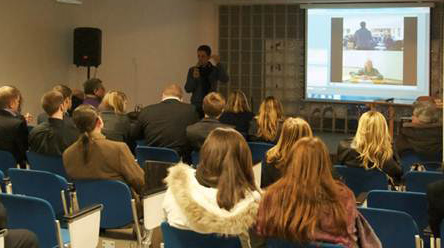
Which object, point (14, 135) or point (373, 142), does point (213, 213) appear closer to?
point (373, 142)

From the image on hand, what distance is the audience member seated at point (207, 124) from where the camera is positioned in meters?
5.33

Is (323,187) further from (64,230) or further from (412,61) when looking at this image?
(412,61)

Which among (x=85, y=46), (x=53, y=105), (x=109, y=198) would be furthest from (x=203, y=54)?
(x=109, y=198)

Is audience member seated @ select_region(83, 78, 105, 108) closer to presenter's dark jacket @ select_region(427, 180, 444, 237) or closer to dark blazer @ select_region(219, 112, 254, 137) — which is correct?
dark blazer @ select_region(219, 112, 254, 137)

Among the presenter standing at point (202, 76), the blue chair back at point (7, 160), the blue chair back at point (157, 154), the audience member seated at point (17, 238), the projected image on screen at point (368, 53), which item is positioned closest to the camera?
the audience member seated at point (17, 238)

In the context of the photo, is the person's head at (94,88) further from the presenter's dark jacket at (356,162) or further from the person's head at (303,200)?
the person's head at (303,200)

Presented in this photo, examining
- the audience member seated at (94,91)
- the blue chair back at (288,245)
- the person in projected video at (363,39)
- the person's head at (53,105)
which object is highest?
the person in projected video at (363,39)

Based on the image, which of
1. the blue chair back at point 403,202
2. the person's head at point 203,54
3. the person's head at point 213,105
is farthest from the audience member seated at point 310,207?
the person's head at point 203,54

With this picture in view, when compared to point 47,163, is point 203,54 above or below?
above

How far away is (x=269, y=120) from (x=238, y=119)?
1.69ft

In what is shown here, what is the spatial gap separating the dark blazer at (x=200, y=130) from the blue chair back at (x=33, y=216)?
2.33m

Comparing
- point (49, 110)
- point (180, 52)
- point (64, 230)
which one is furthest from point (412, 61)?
point (64, 230)

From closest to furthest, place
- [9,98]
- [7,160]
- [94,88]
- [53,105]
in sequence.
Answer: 1. [53,105]
2. [7,160]
3. [9,98]
4. [94,88]

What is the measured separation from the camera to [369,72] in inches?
422
